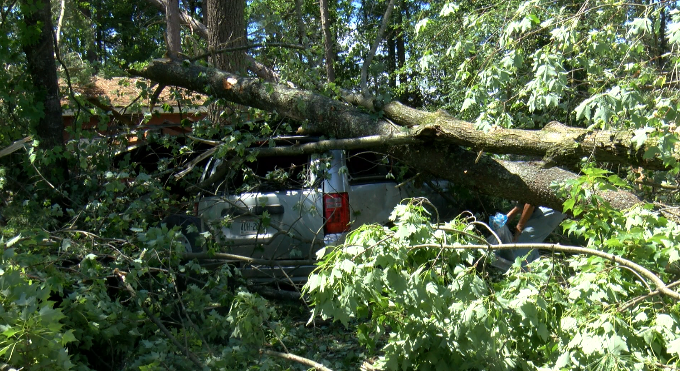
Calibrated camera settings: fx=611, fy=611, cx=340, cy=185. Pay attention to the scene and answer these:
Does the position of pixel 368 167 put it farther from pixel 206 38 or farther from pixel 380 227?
pixel 206 38

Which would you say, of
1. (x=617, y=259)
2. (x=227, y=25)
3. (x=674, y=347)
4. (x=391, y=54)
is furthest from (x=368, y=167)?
(x=391, y=54)

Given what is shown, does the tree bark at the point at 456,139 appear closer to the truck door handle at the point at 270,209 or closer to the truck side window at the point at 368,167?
the truck side window at the point at 368,167

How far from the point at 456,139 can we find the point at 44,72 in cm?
453

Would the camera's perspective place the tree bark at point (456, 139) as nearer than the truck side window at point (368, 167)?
Yes

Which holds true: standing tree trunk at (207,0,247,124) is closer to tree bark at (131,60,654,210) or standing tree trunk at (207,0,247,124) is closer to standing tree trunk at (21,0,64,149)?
tree bark at (131,60,654,210)

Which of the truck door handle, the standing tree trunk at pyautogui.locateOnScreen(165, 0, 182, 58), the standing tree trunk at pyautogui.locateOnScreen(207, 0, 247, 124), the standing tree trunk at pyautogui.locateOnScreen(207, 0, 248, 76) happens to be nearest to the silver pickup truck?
the truck door handle

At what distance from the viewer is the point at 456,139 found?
5.29 meters

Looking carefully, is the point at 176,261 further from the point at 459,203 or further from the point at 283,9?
the point at 283,9

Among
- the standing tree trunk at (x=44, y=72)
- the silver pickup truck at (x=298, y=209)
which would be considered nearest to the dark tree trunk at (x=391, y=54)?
the standing tree trunk at (x=44, y=72)

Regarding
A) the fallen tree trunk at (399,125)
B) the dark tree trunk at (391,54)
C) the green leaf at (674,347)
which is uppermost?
the dark tree trunk at (391,54)

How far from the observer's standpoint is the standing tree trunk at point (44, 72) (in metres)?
6.55

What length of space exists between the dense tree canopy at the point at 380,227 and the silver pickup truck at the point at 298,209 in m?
0.26

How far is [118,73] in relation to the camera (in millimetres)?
7238

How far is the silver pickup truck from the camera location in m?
5.74
